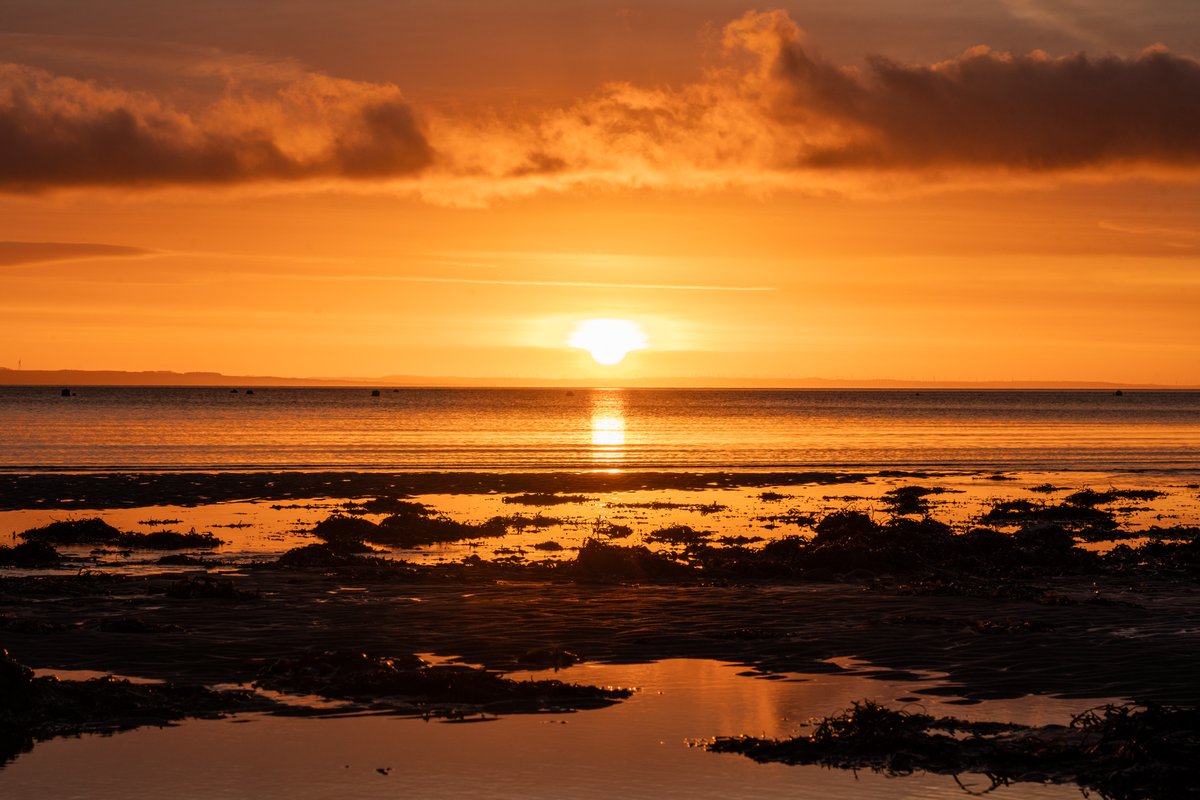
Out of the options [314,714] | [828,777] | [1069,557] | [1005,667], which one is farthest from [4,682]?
[1069,557]

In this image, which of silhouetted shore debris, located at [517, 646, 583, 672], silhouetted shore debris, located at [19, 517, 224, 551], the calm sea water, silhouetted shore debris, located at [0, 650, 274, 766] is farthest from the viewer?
the calm sea water

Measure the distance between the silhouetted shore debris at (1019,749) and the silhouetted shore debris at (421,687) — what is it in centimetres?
299

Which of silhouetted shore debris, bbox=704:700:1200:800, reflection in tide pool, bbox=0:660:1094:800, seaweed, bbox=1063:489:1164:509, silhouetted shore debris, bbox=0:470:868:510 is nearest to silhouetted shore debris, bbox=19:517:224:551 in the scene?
silhouetted shore debris, bbox=0:470:868:510

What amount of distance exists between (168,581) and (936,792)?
20.9 metres

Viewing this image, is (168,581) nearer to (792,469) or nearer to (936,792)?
(936,792)

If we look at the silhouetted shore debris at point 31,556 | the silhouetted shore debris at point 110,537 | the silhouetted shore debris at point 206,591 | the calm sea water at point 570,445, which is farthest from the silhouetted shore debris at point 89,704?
the calm sea water at point 570,445

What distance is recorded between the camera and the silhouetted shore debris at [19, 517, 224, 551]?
39.2m

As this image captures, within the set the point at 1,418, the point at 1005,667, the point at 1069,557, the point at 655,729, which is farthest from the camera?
the point at 1,418

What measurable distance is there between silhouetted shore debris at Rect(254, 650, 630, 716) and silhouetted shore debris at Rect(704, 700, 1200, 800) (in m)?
2.99

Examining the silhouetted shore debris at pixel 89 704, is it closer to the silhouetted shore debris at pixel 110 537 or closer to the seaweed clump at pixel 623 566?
the seaweed clump at pixel 623 566

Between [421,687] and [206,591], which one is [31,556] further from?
[421,687]

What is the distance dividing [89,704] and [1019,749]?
1197 centimetres

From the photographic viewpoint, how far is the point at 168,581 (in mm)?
29531

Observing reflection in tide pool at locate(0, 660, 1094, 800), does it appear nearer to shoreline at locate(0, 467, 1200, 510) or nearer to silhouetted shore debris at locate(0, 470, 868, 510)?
shoreline at locate(0, 467, 1200, 510)
